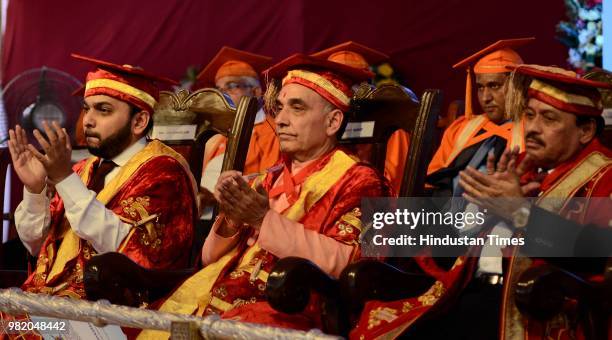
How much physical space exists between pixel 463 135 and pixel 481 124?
0.09 meters

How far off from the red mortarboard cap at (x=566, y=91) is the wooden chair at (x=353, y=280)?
399 mm

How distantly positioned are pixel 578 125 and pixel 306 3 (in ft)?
14.7

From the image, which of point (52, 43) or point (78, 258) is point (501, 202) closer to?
point (78, 258)

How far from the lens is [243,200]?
103 inches

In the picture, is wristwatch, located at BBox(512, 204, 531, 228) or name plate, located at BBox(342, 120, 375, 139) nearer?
wristwatch, located at BBox(512, 204, 531, 228)

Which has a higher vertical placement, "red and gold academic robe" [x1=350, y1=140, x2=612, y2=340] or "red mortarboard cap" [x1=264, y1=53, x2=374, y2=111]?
"red mortarboard cap" [x1=264, y1=53, x2=374, y2=111]

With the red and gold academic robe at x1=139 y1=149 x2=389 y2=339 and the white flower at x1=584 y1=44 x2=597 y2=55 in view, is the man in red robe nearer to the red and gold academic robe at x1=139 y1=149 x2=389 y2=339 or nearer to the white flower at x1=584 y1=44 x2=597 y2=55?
the red and gold academic robe at x1=139 y1=149 x2=389 y2=339

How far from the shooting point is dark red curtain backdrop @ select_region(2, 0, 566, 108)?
20.5 feet

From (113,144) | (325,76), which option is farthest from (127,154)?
(325,76)

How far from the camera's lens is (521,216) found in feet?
7.20

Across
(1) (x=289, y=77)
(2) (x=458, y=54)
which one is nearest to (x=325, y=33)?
(2) (x=458, y=54)

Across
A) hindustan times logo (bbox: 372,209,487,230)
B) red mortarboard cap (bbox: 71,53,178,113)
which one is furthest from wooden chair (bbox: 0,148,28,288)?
hindustan times logo (bbox: 372,209,487,230)

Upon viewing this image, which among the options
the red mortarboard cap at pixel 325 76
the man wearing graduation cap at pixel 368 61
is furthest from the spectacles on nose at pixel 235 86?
the red mortarboard cap at pixel 325 76

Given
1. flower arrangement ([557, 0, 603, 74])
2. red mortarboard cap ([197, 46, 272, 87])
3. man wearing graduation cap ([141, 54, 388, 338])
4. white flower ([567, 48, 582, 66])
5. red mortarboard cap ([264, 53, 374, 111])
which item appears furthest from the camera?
red mortarboard cap ([197, 46, 272, 87])
